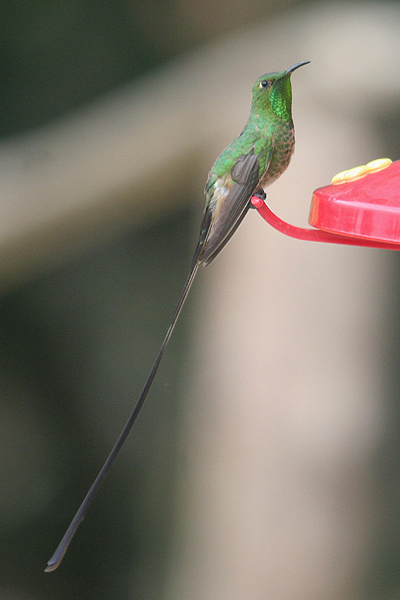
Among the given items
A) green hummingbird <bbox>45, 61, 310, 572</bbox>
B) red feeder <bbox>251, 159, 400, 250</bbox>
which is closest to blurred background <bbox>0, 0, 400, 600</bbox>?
green hummingbird <bbox>45, 61, 310, 572</bbox>

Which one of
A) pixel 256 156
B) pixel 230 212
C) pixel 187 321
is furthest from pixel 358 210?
pixel 187 321

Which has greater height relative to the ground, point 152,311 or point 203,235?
point 203,235

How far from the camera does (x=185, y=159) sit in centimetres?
232

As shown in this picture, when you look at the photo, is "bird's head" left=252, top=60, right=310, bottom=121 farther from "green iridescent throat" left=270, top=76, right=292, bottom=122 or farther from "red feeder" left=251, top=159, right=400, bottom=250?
"red feeder" left=251, top=159, right=400, bottom=250

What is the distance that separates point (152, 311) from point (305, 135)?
116cm

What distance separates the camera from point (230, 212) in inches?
47.9

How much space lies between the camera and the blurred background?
86.7 inches

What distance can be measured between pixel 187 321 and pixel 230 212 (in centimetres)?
150

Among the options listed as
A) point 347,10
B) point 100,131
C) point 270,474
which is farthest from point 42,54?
point 270,474

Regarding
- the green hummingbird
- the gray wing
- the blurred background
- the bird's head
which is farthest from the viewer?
the blurred background

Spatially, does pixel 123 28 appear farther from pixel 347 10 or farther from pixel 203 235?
pixel 203 235

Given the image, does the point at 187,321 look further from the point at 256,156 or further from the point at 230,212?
the point at 230,212

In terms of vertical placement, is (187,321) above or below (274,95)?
below

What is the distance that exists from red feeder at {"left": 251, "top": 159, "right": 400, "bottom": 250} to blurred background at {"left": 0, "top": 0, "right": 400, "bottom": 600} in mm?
969
